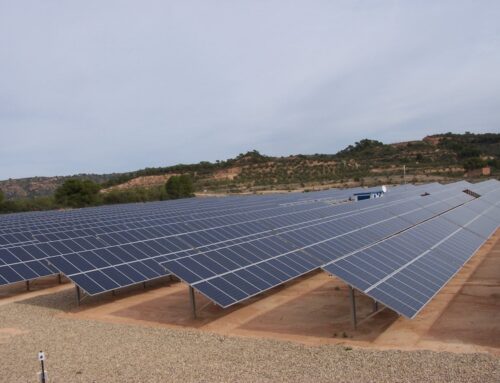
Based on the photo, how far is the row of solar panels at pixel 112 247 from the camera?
20.7 meters

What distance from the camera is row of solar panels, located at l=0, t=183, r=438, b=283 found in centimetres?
2066

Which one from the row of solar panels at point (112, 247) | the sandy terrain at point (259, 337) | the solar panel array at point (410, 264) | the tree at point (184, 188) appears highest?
the tree at point (184, 188)

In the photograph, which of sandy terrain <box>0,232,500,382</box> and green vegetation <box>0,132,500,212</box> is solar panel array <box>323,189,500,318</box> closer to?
sandy terrain <box>0,232,500,382</box>

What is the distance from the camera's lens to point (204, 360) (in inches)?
474

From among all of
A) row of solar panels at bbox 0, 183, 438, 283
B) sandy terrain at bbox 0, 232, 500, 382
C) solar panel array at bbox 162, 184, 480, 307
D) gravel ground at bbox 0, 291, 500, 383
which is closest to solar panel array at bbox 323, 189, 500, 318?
sandy terrain at bbox 0, 232, 500, 382

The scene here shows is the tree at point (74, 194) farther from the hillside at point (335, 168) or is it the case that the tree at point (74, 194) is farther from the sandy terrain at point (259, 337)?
the sandy terrain at point (259, 337)

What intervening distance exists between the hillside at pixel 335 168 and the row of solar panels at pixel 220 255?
240 ft

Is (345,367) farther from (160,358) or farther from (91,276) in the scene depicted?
(91,276)

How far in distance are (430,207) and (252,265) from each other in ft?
76.1

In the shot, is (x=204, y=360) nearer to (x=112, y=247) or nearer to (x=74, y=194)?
(x=112, y=247)

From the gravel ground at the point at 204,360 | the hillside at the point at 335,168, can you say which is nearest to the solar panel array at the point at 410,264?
the gravel ground at the point at 204,360

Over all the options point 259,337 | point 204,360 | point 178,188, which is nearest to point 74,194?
point 178,188

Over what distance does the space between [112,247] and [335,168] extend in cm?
11354

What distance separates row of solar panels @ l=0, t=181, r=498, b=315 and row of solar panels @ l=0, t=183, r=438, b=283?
0.04 meters
